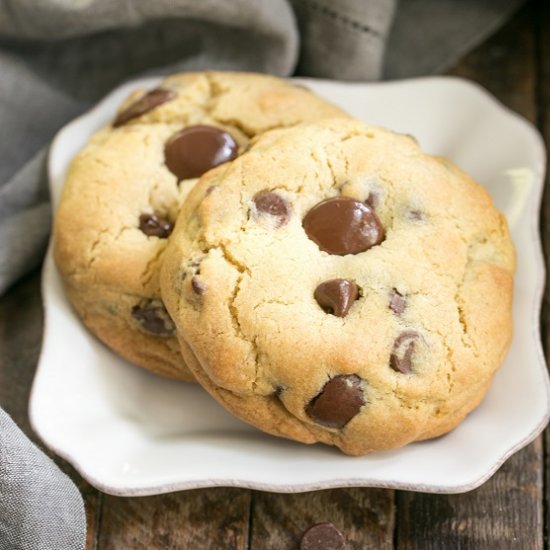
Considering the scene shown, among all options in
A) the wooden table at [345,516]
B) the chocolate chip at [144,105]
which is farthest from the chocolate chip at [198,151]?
the wooden table at [345,516]

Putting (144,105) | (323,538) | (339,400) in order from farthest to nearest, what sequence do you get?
(144,105)
(323,538)
(339,400)

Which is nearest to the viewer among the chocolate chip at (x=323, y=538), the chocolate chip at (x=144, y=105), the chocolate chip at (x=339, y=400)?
the chocolate chip at (x=339, y=400)

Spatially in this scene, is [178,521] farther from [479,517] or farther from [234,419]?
[479,517]

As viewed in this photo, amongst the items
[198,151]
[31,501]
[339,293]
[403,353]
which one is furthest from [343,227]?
[31,501]

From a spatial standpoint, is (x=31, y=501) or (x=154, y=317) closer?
(x=31, y=501)

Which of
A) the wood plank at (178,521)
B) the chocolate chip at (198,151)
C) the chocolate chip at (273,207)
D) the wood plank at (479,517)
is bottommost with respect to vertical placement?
the wood plank at (178,521)

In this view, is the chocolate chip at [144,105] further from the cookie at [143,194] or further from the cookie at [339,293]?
the cookie at [339,293]
